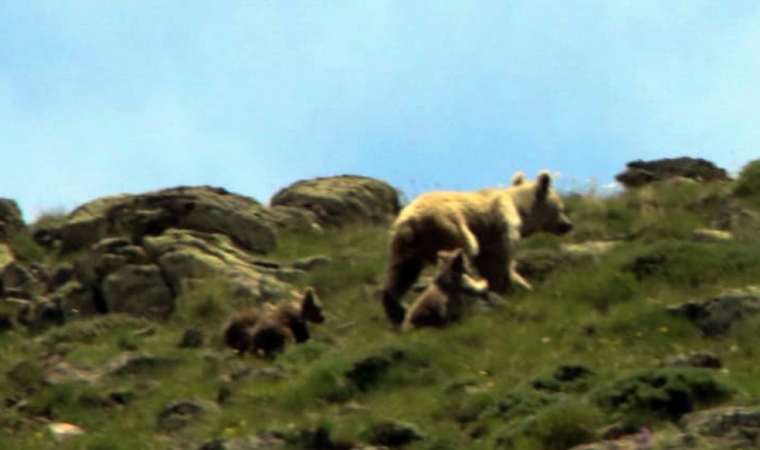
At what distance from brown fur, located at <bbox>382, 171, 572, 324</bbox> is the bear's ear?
145cm

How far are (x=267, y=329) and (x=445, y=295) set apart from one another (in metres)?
1.78

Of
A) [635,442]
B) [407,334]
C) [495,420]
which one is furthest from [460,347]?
[635,442]

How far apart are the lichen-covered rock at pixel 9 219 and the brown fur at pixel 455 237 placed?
7378 millimetres

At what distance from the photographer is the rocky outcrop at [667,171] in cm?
3102

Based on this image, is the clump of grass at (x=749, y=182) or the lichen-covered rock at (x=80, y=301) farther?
the clump of grass at (x=749, y=182)

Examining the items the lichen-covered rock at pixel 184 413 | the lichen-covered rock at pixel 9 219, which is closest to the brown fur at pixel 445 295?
the lichen-covered rock at pixel 184 413

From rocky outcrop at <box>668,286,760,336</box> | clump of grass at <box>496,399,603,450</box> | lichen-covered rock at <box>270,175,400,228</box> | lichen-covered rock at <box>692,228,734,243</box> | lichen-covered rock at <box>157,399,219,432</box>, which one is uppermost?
lichen-covered rock at <box>270,175,400,228</box>

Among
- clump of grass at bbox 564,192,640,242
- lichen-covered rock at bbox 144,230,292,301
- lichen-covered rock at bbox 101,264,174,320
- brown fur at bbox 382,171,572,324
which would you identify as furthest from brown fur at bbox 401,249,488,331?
clump of grass at bbox 564,192,640,242

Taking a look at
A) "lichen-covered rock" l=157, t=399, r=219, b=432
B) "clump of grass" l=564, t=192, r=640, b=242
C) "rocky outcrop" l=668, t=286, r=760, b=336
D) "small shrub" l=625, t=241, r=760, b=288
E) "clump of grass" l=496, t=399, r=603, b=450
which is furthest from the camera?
"clump of grass" l=564, t=192, r=640, b=242

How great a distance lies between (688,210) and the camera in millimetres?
27500

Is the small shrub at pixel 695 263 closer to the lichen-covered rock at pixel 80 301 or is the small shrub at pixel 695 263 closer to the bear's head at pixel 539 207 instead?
the bear's head at pixel 539 207

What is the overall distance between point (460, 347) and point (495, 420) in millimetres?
2866

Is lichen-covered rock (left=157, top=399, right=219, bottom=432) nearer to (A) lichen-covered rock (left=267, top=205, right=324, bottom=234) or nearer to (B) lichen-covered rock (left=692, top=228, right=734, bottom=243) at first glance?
(B) lichen-covered rock (left=692, top=228, right=734, bottom=243)

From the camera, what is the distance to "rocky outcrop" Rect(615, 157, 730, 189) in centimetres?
3102
